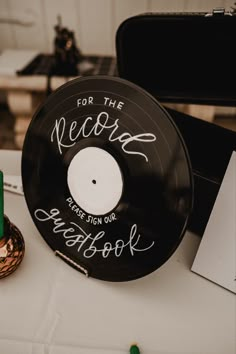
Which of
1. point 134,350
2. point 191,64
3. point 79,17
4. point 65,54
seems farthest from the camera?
point 79,17

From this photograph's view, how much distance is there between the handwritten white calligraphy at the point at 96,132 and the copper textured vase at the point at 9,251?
0.54 feet

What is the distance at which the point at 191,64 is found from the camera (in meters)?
0.95

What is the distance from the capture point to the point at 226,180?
60cm

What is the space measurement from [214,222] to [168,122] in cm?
21

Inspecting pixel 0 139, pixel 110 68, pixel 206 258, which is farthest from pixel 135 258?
pixel 0 139

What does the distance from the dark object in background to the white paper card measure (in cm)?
135

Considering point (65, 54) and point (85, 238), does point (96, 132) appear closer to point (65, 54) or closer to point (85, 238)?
point (85, 238)

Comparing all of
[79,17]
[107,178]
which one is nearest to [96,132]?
[107,178]

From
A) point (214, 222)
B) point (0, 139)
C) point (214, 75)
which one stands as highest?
point (214, 75)

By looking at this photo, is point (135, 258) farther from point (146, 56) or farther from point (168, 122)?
point (146, 56)

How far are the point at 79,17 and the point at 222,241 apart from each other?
1.85 metres

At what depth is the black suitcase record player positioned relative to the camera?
0.85 m

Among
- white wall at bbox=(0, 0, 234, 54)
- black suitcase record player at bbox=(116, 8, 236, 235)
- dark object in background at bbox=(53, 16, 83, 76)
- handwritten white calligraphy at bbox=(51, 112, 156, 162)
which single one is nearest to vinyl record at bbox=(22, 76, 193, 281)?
handwritten white calligraphy at bbox=(51, 112, 156, 162)

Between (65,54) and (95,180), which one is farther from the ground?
(95,180)
